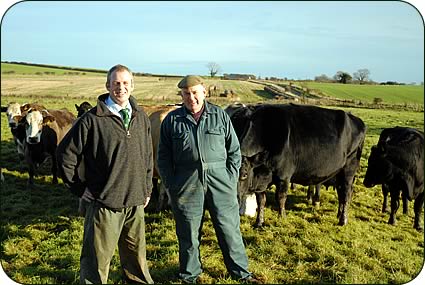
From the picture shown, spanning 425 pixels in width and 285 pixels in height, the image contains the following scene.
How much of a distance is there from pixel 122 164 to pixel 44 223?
156 inches

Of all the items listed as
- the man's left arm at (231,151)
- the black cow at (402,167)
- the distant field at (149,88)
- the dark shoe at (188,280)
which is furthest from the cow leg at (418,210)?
the dark shoe at (188,280)

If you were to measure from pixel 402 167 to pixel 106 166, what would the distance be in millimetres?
5829

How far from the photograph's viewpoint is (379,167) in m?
7.79

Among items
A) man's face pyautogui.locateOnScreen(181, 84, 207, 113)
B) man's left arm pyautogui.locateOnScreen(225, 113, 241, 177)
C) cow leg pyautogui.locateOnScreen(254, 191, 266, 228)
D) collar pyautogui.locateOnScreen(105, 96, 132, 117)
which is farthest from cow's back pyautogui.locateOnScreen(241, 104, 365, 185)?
collar pyautogui.locateOnScreen(105, 96, 132, 117)

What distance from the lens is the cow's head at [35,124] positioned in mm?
10148

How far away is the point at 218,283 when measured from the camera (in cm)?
435

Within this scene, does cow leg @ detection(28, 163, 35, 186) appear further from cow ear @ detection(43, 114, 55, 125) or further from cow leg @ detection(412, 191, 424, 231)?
cow leg @ detection(412, 191, 424, 231)

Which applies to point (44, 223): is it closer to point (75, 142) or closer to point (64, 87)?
point (75, 142)

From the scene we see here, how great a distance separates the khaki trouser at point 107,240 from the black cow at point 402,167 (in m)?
5.21

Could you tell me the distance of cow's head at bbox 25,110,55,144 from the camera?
10148 millimetres

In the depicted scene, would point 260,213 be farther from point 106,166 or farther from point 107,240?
point 106,166

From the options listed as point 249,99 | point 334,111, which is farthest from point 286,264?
point 249,99

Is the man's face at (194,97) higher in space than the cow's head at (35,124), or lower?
higher

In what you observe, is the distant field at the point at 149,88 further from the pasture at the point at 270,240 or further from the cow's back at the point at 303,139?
the cow's back at the point at 303,139
